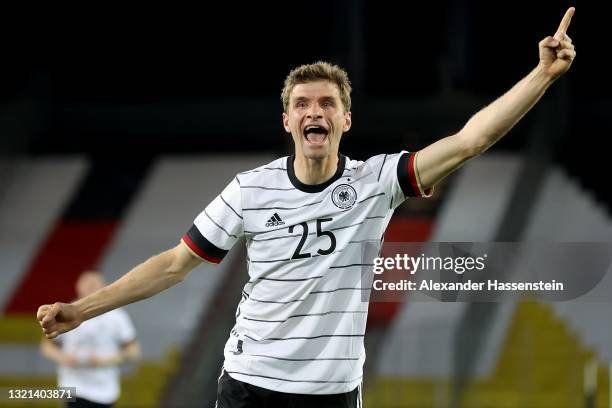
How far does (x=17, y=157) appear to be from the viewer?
54.7 feet

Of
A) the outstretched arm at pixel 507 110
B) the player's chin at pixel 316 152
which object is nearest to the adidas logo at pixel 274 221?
the player's chin at pixel 316 152

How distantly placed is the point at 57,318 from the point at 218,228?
0.63 meters

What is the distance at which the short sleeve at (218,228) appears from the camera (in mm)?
3809

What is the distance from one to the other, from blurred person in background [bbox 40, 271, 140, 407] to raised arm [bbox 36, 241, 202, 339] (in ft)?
13.9

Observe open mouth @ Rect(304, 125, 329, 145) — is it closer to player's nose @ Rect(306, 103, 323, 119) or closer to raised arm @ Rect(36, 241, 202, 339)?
player's nose @ Rect(306, 103, 323, 119)

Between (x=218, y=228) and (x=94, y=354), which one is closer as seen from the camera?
(x=218, y=228)

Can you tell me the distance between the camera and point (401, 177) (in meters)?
3.64

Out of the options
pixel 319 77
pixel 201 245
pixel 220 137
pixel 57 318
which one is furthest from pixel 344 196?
pixel 220 137

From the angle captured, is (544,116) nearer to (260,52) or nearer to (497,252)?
(260,52)

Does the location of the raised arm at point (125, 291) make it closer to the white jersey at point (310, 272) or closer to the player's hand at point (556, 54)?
the white jersey at point (310, 272)

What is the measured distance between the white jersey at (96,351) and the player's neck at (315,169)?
15.0ft

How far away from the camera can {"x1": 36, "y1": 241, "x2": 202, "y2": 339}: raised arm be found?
3.70 metres

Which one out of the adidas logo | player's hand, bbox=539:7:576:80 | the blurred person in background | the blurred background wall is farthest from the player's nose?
the blurred background wall

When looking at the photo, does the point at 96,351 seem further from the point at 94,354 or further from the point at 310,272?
the point at 310,272
